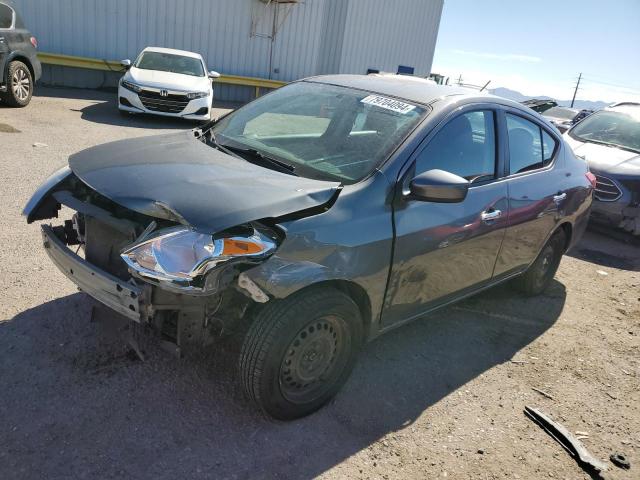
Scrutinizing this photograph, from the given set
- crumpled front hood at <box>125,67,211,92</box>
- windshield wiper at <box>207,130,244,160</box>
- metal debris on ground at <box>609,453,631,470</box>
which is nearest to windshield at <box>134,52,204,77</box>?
crumpled front hood at <box>125,67,211,92</box>

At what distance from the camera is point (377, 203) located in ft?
9.41

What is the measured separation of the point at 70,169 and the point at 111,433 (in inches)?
60.1

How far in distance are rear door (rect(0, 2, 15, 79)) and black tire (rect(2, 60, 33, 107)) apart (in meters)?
0.22

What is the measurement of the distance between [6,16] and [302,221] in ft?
32.7

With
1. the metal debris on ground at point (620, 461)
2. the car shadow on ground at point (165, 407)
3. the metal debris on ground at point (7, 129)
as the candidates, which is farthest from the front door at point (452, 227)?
the metal debris on ground at point (7, 129)

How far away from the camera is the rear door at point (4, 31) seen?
949cm

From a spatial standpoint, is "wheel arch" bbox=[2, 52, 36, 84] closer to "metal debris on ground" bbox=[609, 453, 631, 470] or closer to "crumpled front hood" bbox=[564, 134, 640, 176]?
"crumpled front hood" bbox=[564, 134, 640, 176]

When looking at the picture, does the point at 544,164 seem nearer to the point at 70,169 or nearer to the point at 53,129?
the point at 70,169

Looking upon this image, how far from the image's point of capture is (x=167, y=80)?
1129cm

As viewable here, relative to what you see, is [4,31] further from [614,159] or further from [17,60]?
[614,159]

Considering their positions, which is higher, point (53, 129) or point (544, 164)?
point (544, 164)

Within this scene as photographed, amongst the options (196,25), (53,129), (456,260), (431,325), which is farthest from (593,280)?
(196,25)

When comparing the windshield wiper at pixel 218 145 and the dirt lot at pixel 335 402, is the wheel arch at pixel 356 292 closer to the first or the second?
the dirt lot at pixel 335 402

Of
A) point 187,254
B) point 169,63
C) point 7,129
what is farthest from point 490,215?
point 169,63
